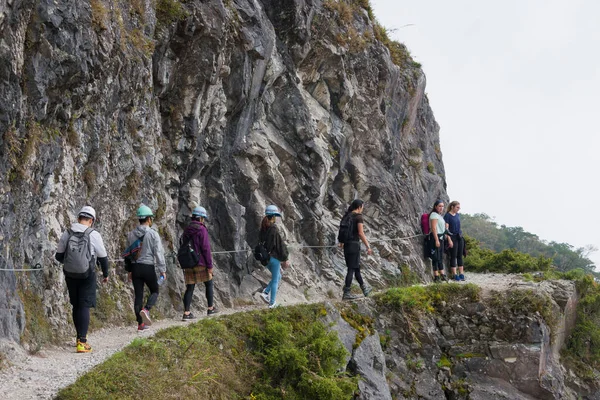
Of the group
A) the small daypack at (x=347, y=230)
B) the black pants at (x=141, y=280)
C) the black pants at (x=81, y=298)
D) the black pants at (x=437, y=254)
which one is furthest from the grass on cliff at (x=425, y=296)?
the black pants at (x=81, y=298)

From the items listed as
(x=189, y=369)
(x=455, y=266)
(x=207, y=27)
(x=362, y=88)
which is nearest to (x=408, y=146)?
(x=362, y=88)

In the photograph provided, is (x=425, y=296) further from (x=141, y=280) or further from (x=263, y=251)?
(x=141, y=280)

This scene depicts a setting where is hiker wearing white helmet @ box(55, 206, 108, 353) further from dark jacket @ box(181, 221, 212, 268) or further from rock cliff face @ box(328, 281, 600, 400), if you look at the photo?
rock cliff face @ box(328, 281, 600, 400)

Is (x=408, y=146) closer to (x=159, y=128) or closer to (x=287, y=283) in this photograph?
(x=287, y=283)

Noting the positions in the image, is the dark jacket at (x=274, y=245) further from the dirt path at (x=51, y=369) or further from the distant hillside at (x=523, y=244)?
the distant hillside at (x=523, y=244)

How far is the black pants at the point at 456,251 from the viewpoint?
1574 centimetres

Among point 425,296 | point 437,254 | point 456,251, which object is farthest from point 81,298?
point 456,251

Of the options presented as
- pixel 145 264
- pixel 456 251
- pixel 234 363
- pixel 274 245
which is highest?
pixel 456 251

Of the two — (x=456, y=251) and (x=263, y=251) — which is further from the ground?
(x=456, y=251)

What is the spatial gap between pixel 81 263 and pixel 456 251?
1069 centimetres

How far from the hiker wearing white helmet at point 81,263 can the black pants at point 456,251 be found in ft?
33.5

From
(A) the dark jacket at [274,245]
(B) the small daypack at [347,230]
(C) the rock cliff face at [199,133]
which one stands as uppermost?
(C) the rock cliff face at [199,133]

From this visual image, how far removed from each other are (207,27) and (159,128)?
94.2 inches

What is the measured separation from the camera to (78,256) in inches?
300
